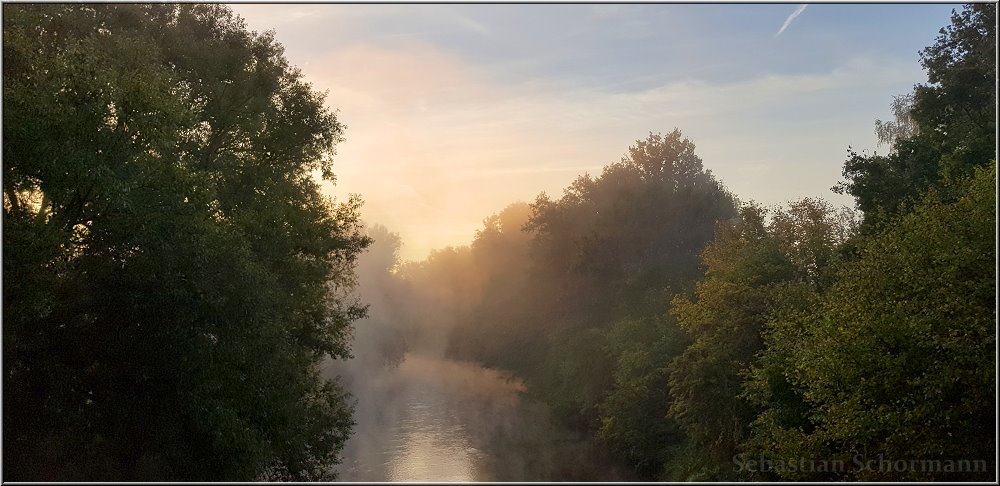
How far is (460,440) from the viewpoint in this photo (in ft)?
137

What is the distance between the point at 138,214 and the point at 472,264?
285 ft

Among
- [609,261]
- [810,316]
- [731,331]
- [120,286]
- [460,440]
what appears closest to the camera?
[120,286]

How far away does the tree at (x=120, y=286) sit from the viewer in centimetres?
1490

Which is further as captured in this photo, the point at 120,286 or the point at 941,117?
the point at 941,117

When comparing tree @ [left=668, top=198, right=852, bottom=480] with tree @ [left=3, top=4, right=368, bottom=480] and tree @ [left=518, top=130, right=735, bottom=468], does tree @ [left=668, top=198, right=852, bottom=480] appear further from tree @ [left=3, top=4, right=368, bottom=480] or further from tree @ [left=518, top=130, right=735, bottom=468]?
tree @ [left=3, top=4, right=368, bottom=480]

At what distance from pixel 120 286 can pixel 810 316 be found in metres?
18.1

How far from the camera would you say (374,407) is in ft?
179

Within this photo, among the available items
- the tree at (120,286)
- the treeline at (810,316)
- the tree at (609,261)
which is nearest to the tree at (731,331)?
the treeline at (810,316)

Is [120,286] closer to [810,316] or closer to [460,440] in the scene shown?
[810,316]

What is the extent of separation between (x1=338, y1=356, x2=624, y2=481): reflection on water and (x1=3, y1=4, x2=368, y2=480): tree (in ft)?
47.2

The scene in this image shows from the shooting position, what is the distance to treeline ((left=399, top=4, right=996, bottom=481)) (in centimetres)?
1662

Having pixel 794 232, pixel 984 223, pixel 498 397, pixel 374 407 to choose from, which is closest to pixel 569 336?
pixel 498 397

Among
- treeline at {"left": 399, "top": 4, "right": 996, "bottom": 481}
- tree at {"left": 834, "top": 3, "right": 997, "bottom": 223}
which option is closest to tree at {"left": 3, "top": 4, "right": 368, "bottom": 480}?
treeline at {"left": 399, "top": 4, "right": 996, "bottom": 481}

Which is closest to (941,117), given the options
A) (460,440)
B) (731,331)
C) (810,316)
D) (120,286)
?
(731,331)
